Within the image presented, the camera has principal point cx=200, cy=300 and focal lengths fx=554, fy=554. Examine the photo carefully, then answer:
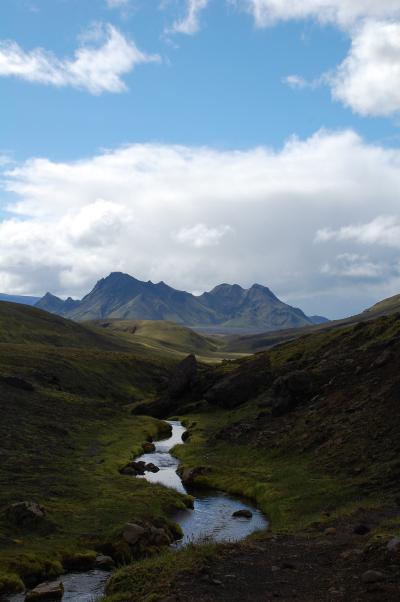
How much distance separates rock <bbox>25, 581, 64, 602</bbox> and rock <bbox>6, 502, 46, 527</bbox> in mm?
10701

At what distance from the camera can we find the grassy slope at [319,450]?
45.9 m

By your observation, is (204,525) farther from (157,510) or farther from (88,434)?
(88,434)

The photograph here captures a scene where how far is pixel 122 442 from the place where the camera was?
92.6m

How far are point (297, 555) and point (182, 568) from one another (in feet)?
24.1

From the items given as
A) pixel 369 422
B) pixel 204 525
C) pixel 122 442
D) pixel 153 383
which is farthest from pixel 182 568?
pixel 153 383

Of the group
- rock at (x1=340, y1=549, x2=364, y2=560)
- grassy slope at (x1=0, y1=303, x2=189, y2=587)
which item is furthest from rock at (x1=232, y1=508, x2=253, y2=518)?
rock at (x1=340, y1=549, x2=364, y2=560)

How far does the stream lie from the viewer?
111 ft

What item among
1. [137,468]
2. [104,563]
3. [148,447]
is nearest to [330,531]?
[104,563]

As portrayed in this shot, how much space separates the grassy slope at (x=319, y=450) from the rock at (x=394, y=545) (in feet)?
8.31

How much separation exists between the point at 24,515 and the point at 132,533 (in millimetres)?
8777

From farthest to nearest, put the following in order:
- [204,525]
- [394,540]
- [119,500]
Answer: [119,500] → [204,525] → [394,540]

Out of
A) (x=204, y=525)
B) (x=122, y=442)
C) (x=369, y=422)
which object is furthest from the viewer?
(x=122, y=442)

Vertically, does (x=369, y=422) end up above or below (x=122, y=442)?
above

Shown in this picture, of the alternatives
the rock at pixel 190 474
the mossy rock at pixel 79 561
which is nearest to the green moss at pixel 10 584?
the mossy rock at pixel 79 561
